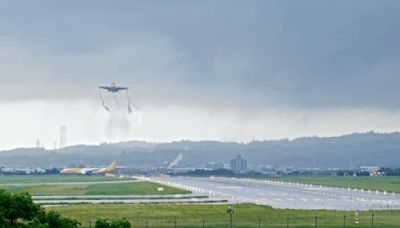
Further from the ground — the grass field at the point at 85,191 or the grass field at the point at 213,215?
the grass field at the point at 85,191

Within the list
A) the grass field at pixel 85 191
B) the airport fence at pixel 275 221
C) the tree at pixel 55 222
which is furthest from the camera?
the grass field at pixel 85 191

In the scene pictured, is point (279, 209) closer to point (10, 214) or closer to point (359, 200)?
point (359, 200)

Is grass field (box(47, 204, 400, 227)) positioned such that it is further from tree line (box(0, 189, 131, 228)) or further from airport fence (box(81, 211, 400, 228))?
tree line (box(0, 189, 131, 228))

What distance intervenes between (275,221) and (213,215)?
898cm

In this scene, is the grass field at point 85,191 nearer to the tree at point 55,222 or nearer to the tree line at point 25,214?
the tree line at point 25,214

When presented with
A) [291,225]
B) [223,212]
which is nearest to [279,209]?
[223,212]

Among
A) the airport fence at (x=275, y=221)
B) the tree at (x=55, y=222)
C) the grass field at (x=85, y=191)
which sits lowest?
the airport fence at (x=275, y=221)

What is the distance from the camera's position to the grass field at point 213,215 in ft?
237

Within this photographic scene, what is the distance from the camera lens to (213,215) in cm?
8250

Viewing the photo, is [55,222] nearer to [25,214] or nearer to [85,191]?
[25,214]

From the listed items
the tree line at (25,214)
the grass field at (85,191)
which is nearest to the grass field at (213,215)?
the tree line at (25,214)

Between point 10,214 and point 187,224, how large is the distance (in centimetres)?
2954

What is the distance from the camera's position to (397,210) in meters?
90.6

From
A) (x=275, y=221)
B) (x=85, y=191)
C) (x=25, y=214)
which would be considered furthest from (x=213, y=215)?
(x=85, y=191)
